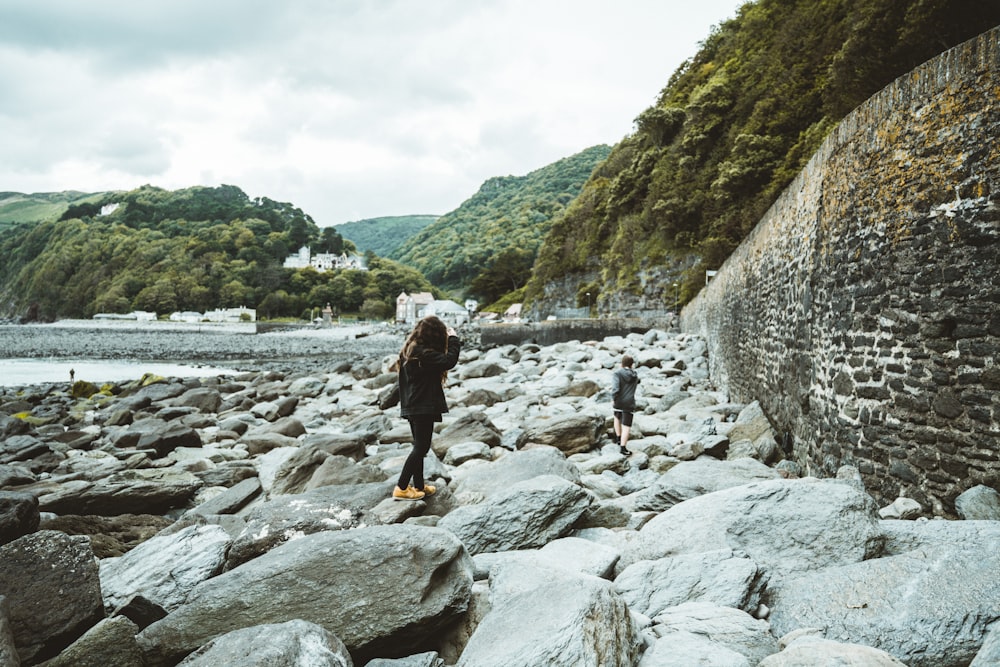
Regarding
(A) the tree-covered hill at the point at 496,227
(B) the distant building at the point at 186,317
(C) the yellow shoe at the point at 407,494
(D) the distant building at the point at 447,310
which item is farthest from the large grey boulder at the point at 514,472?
(B) the distant building at the point at 186,317

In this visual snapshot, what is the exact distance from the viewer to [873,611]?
263cm

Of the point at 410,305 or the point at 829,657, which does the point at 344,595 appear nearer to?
the point at 829,657

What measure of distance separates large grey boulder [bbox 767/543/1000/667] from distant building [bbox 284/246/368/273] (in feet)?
436

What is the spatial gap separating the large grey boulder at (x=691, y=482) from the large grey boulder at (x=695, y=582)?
1.63 meters

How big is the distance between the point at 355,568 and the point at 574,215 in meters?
54.6

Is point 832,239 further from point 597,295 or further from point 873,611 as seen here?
point 597,295

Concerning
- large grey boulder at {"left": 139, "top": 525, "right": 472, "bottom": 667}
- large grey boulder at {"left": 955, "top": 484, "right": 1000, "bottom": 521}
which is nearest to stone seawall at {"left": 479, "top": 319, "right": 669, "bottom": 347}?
large grey boulder at {"left": 955, "top": 484, "right": 1000, "bottom": 521}

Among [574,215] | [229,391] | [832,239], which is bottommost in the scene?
[229,391]

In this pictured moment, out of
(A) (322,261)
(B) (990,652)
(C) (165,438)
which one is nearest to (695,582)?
(B) (990,652)

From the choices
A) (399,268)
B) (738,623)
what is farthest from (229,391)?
(399,268)

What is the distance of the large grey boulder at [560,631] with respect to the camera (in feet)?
7.66

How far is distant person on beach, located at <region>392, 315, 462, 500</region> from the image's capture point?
17.3 feet

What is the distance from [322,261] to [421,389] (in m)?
139

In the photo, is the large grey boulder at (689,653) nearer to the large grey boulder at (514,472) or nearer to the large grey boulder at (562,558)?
the large grey boulder at (562,558)
